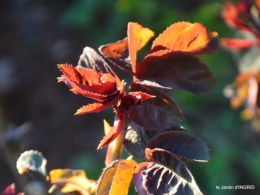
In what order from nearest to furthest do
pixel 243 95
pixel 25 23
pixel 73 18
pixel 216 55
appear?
pixel 243 95
pixel 216 55
pixel 73 18
pixel 25 23

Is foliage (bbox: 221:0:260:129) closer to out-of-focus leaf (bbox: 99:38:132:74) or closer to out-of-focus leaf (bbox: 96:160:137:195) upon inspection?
out-of-focus leaf (bbox: 99:38:132:74)

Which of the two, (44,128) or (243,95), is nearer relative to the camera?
(243,95)

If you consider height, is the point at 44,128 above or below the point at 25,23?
below

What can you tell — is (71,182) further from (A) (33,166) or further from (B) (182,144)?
(B) (182,144)

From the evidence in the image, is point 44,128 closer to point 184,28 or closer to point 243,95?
point 243,95

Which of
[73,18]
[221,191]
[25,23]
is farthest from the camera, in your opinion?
[25,23]

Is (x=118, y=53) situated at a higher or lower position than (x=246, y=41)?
higher

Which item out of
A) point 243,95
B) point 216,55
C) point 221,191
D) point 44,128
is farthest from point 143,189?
point 44,128

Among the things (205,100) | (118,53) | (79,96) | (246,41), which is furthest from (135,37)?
(79,96)
